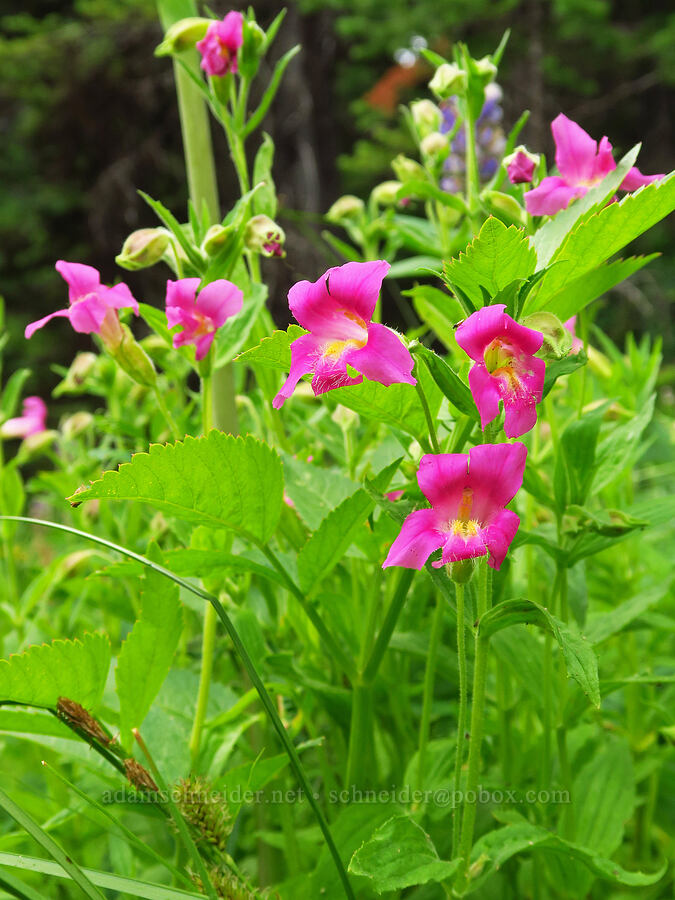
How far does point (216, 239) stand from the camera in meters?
0.55

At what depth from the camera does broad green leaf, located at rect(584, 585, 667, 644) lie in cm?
63

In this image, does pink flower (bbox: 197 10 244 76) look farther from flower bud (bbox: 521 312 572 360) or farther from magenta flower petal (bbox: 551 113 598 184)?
flower bud (bbox: 521 312 572 360)

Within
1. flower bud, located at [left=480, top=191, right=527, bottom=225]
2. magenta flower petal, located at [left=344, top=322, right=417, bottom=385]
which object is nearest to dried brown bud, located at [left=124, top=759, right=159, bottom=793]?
magenta flower petal, located at [left=344, top=322, right=417, bottom=385]

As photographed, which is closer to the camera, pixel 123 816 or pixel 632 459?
pixel 632 459

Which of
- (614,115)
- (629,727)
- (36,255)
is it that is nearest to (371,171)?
(614,115)

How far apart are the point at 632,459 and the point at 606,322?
252 inches

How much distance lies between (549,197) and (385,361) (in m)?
0.18

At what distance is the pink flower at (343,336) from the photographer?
0.40 m

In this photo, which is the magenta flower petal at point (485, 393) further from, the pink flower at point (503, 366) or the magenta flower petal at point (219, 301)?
the magenta flower petal at point (219, 301)

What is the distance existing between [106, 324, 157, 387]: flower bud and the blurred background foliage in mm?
5323

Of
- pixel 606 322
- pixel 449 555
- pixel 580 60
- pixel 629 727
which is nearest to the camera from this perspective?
pixel 449 555

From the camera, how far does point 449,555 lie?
396 millimetres

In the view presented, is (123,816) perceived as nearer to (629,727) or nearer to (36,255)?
(629,727)

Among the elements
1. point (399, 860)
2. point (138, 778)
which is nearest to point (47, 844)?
point (138, 778)
